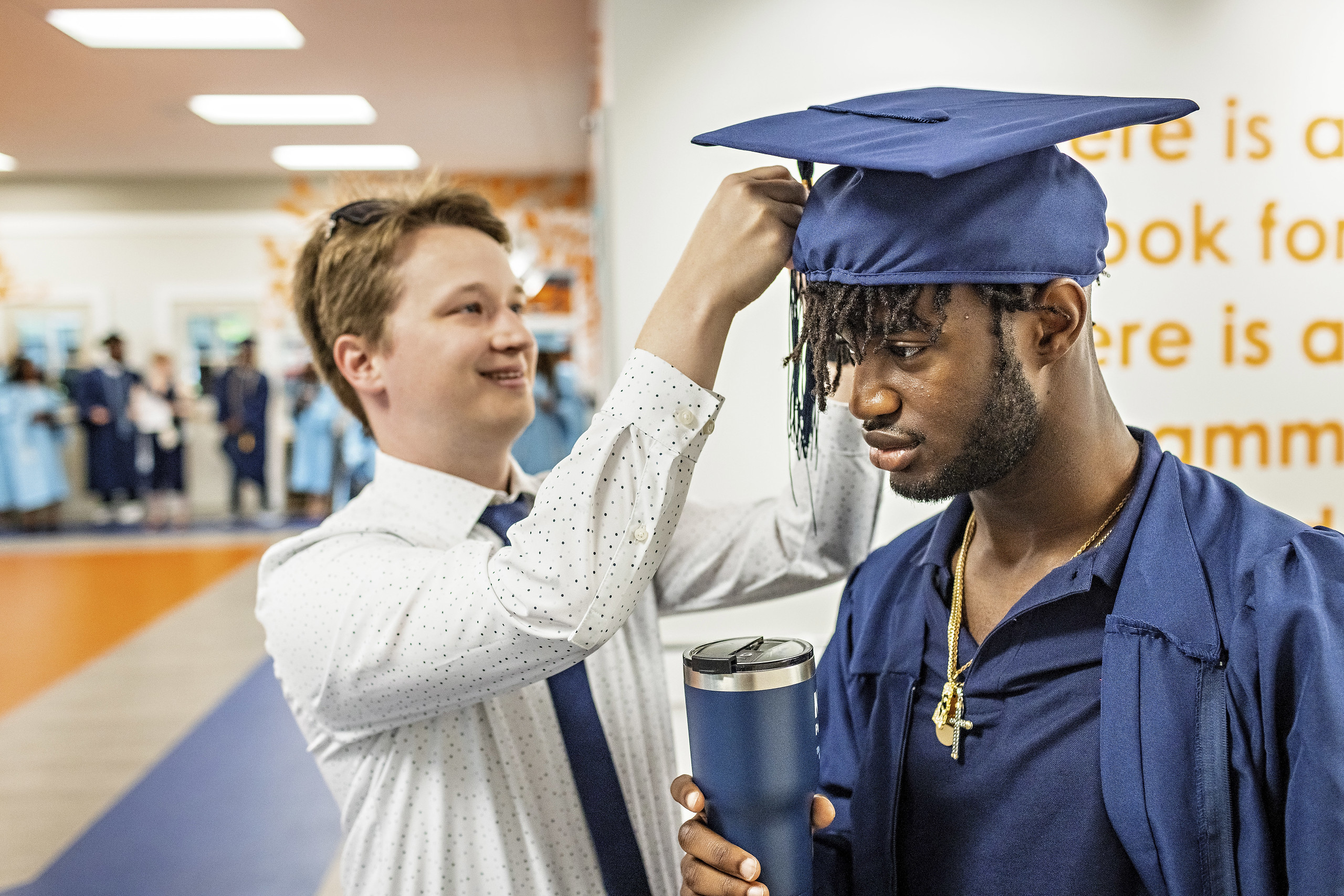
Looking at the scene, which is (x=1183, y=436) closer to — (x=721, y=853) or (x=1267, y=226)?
(x=1267, y=226)

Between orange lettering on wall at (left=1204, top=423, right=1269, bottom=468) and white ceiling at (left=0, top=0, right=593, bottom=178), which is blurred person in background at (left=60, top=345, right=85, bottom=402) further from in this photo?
orange lettering on wall at (left=1204, top=423, right=1269, bottom=468)

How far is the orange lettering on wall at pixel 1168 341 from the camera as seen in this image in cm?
270

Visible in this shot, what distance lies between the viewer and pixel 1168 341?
2705 mm

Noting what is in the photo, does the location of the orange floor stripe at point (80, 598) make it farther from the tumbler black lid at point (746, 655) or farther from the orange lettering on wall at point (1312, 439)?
the orange lettering on wall at point (1312, 439)

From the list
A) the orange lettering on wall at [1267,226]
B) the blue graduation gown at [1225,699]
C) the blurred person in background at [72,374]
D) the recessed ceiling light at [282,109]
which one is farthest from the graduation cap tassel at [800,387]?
the blurred person in background at [72,374]

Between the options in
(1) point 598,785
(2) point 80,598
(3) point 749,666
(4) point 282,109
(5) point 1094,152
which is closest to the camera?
(3) point 749,666

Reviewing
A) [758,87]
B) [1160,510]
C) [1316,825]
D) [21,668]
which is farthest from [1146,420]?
[21,668]

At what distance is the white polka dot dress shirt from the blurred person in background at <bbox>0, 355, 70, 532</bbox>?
1084 centimetres

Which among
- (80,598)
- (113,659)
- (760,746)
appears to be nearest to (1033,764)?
(760,746)

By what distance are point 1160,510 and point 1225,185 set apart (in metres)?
2.03

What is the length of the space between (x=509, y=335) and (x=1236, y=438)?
217cm

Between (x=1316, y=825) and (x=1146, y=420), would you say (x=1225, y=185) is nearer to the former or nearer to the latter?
(x=1146, y=420)

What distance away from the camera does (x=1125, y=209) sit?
8.76ft

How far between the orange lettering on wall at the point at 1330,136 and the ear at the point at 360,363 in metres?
2.50
